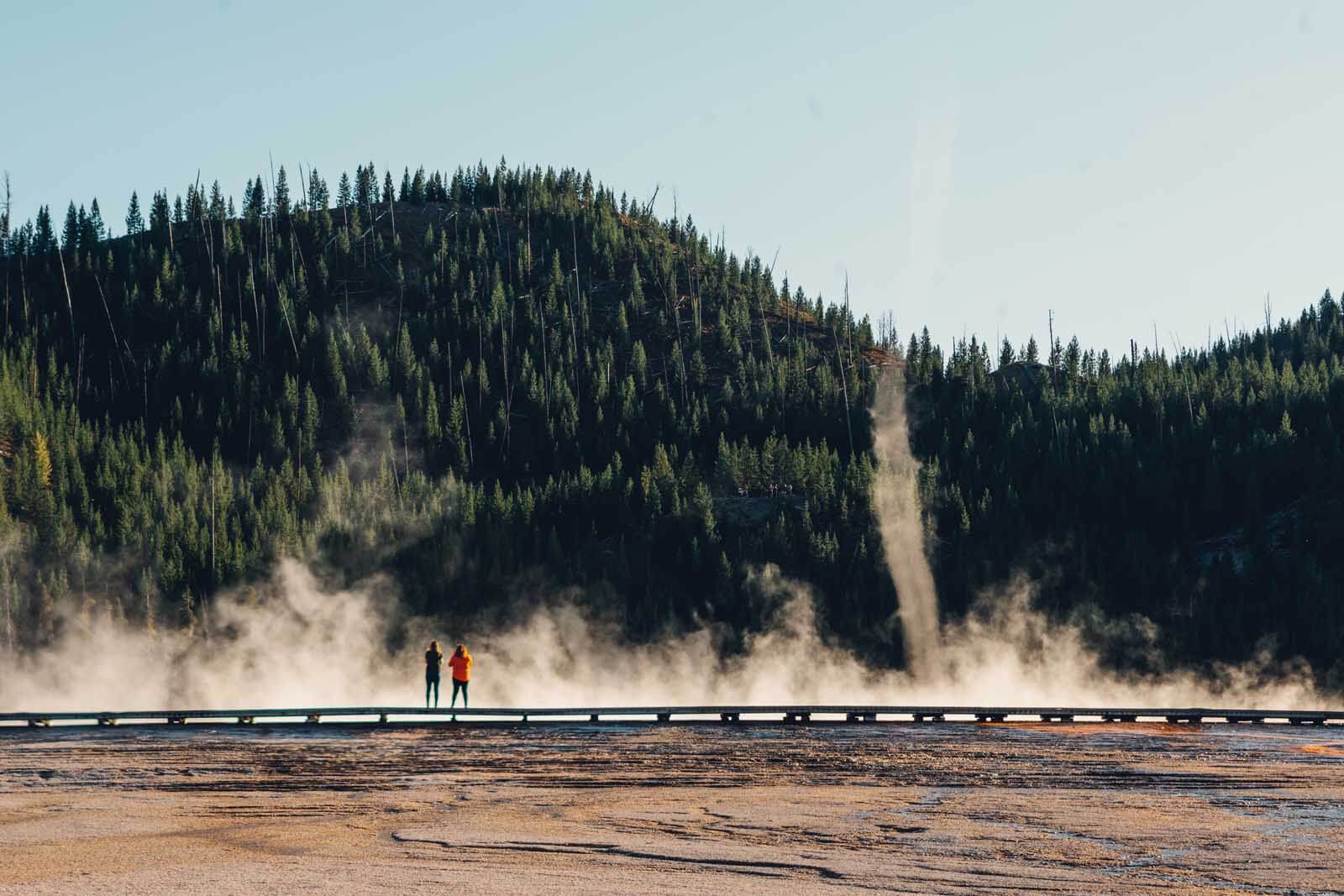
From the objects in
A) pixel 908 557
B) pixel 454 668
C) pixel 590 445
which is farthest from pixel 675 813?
pixel 590 445

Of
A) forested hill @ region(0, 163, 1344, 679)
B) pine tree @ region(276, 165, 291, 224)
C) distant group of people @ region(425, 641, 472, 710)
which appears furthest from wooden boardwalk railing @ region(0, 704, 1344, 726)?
pine tree @ region(276, 165, 291, 224)

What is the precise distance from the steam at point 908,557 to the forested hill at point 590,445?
3.42ft

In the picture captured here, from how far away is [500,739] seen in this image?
3397 cm

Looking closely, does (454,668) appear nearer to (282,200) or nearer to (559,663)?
(559,663)

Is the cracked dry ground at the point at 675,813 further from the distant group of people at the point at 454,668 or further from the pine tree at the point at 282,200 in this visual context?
the pine tree at the point at 282,200

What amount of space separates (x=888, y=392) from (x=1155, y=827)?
387ft

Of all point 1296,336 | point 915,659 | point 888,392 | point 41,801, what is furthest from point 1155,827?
point 1296,336

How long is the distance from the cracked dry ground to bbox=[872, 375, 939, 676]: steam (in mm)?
57534

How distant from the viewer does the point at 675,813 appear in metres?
21.8

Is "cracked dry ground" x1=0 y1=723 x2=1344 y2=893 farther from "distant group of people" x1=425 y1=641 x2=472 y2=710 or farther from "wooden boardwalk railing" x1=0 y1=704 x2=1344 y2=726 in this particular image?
"distant group of people" x1=425 y1=641 x2=472 y2=710

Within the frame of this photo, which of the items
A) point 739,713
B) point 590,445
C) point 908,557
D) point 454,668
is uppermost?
point 590,445

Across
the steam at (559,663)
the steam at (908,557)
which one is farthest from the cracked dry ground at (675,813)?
the steam at (908,557)

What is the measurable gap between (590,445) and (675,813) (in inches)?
4184

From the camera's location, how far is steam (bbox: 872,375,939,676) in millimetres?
92188
